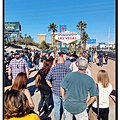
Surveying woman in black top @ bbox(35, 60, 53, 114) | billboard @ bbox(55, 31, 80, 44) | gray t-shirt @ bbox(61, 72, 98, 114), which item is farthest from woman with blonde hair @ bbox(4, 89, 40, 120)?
billboard @ bbox(55, 31, 80, 44)

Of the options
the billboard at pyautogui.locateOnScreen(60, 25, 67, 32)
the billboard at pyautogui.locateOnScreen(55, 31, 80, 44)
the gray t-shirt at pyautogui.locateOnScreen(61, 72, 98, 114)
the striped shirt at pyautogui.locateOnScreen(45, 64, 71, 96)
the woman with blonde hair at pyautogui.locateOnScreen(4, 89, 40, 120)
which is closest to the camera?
the woman with blonde hair at pyautogui.locateOnScreen(4, 89, 40, 120)

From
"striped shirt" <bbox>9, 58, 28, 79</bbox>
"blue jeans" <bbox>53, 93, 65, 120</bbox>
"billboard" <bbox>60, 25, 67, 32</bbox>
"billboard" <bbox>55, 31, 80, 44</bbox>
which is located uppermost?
"billboard" <bbox>60, 25, 67, 32</bbox>

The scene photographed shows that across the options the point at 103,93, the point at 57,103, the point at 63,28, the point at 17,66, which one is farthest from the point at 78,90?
the point at 63,28

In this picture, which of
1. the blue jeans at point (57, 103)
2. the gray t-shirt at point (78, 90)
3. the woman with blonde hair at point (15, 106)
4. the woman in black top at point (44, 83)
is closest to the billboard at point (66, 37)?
the woman in black top at point (44, 83)

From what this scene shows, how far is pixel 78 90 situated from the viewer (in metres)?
1.66

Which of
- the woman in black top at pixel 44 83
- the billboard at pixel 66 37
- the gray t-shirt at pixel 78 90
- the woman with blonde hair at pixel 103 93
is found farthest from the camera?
the billboard at pixel 66 37

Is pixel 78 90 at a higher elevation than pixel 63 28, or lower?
lower

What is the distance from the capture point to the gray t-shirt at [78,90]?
1.65m

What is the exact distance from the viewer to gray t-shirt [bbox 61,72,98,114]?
64.8 inches

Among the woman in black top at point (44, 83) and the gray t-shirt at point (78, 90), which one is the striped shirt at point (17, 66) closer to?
the woman in black top at point (44, 83)

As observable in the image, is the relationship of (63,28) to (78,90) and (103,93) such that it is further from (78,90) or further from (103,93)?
(78,90)

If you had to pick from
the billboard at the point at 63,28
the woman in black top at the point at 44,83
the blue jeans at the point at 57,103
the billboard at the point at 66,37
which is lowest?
the blue jeans at the point at 57,103

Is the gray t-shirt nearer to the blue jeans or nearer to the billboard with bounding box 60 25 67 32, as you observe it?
the blue jeans
